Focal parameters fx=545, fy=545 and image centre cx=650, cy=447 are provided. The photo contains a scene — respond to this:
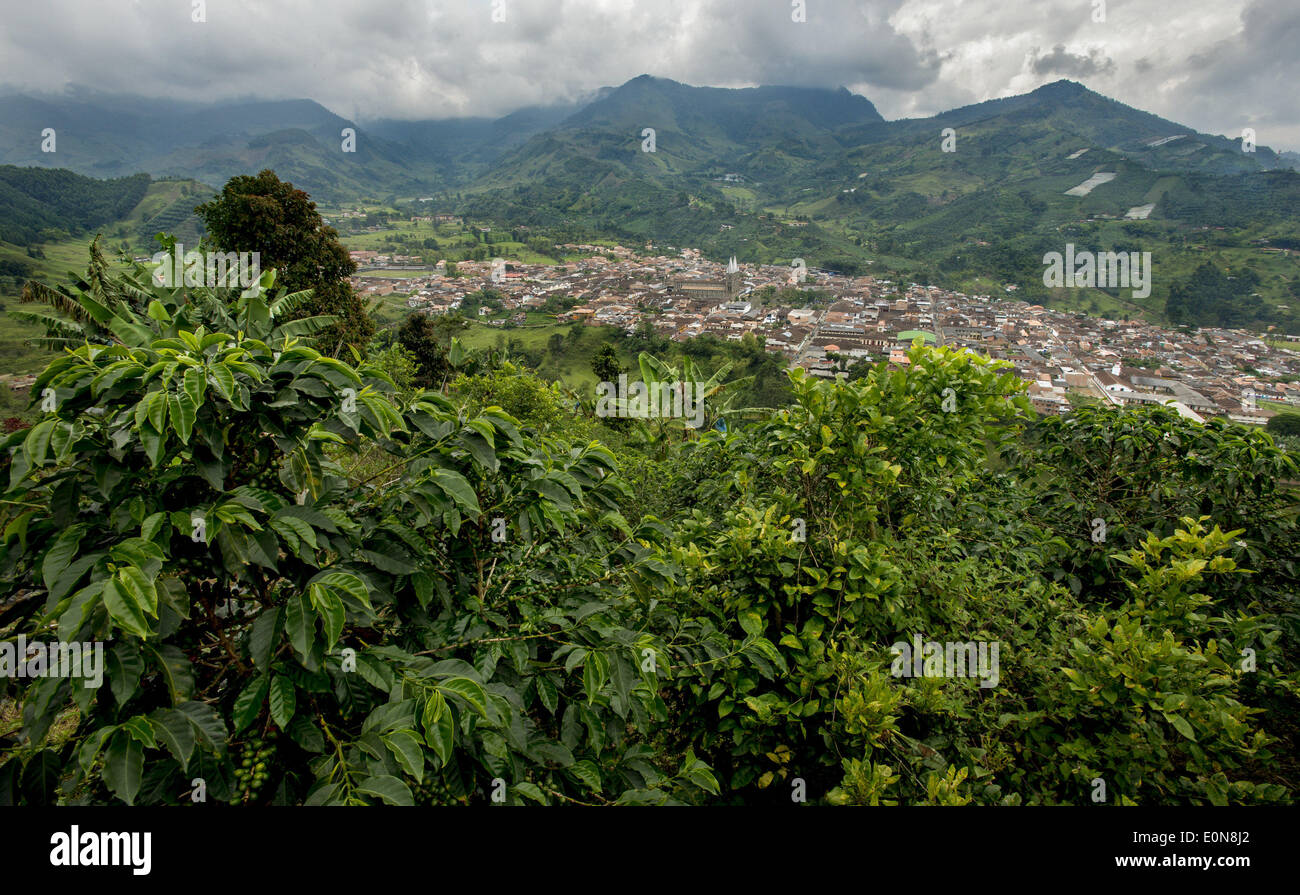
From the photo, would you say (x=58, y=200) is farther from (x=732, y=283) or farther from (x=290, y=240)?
(x=290, y=240)

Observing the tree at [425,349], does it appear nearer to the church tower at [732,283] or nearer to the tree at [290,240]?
the tree at [290,240]

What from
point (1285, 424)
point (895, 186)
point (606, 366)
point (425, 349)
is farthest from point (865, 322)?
point (895, 186)

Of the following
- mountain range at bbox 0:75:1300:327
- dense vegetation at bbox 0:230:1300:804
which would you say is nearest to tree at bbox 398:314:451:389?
mountain range at bbox 0:75:1300:327

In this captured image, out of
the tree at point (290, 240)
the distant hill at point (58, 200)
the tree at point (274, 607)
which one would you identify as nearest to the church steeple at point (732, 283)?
the tree at point (290, 240)

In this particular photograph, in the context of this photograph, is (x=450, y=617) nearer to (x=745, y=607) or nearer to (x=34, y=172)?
(x=745, y=607)
